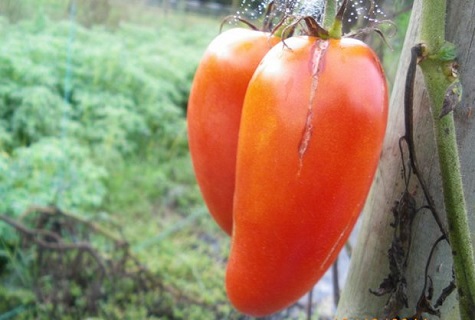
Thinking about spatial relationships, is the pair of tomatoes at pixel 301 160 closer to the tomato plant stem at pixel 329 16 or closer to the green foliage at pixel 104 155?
the tomato plant stem at pixel 329 16

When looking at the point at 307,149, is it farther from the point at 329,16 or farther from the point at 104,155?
the point at 104,155

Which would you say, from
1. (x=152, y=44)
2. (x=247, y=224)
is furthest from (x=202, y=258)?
(x=152, y=44)

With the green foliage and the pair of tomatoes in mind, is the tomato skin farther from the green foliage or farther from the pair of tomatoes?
the green foliage

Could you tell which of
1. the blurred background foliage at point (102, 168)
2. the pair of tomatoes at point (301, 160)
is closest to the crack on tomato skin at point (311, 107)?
the pair of tomatoes at point (301, 160)

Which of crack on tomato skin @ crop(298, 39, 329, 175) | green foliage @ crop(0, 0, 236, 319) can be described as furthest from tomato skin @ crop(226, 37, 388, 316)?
green foliage @ crop(0, 0, 236, 319)

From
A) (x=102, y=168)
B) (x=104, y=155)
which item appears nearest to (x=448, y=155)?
(x=102, y=168)

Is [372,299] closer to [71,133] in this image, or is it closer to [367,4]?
[367,4]

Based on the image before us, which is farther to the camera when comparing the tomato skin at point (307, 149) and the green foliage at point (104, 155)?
the green foliage at point (104, 155)
